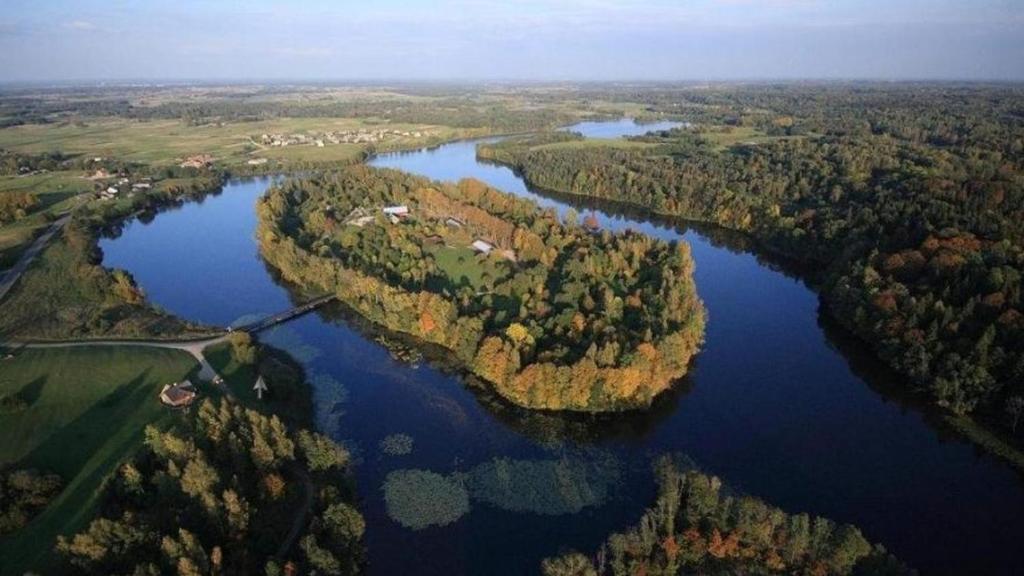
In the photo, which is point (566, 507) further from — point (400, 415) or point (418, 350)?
point (418, 350)

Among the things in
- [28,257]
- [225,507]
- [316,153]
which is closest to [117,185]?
[28,257]

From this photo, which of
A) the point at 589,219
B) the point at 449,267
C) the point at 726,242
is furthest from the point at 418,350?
the point at 726,242

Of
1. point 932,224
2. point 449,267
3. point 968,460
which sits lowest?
point 968,460

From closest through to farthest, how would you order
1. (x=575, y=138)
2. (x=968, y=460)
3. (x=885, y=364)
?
1. (x=968, y=460)
2. (x=885, y=364)
3. (x=575, y=138)

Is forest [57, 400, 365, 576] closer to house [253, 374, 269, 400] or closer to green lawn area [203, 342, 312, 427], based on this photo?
green lawn area [203, 342, 312, 427]

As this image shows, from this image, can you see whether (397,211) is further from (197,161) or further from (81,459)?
(197,161)

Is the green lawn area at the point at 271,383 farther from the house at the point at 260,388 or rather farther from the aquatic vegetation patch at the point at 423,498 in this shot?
the aquatic vegetation patch at the point at 423,498

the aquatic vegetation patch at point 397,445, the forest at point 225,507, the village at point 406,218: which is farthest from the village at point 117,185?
the aquatic vegetation patch at point 397,445
